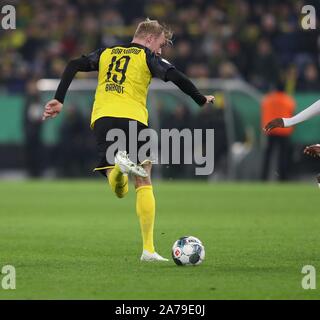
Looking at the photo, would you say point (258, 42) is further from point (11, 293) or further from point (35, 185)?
point (11, 293)

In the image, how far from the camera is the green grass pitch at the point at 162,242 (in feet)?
25.5

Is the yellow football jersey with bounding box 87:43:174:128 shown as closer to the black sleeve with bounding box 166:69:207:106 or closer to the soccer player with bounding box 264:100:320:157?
the black sleeve with bounding box 166:69:207:106

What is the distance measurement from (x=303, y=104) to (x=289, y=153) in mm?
1306

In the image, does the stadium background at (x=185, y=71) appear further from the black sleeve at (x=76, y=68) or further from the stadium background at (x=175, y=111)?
the black sleeve at (x=76, y=68)

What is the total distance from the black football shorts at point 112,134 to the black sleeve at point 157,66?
513mm

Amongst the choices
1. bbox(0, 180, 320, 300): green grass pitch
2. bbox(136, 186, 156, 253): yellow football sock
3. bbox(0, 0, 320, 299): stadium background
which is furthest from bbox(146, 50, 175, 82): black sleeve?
bbox(0, 0, 320, 299): stadium background

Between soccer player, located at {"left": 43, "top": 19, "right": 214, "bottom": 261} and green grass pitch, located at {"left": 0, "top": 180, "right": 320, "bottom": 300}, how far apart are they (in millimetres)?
662

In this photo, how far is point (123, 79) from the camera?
32.3ft

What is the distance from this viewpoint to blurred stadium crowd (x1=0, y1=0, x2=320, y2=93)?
25.1 metres

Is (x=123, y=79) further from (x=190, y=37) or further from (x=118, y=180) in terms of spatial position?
(x=190, y=37)

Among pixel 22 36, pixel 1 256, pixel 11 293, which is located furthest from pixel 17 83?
pixel 11 293

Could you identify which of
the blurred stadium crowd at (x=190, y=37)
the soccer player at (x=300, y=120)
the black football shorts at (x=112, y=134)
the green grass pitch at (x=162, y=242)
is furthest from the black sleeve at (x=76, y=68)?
the blurred stadium crowd at (x=190, y=37)

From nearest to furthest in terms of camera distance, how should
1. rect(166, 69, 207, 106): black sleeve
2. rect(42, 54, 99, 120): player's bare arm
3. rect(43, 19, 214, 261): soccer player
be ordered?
rect(166, 69, 207, 106): black sleeve < rect(43, 19, 214, 261): soccer player < rect(42, 54, 99, 120): player's bare arm

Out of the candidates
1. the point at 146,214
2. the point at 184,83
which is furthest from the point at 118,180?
the point at 184,83
